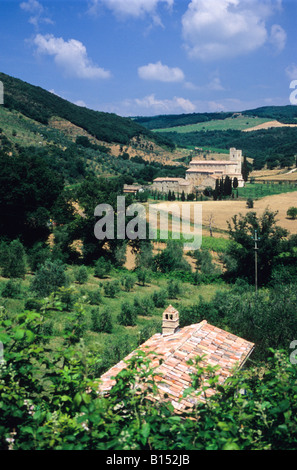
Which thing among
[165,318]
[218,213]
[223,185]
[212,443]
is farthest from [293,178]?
[212,443]

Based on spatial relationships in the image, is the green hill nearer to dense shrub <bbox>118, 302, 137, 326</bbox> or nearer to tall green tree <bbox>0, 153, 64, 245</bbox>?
tall green tree <bbox>0, 153, 64, 245</bbox>

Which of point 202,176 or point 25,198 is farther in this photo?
point 202,176

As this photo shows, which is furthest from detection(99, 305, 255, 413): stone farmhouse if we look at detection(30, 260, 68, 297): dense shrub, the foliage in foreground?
detection(30, 260, 68, 297): dense shrub

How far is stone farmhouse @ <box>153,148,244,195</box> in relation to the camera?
8638 cm

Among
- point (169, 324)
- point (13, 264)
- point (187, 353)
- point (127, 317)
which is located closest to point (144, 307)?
point (127, 317)

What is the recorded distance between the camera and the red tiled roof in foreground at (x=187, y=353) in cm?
791

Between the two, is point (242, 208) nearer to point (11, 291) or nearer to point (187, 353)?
point (11, 291)

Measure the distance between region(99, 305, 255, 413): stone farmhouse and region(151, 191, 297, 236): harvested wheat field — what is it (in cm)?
4153

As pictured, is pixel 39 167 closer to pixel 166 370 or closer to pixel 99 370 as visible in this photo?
pixel 99 370

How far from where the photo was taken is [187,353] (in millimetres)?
9258

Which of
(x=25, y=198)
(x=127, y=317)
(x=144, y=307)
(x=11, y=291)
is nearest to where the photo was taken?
(x=127, y=317)

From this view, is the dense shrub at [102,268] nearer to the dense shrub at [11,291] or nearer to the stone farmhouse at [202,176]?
the dense shrub at [11,291]

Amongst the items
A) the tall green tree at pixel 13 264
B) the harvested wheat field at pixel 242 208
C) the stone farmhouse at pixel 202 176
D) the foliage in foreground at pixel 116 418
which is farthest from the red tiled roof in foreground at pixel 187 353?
the stone farmhouse at pixel 202 176

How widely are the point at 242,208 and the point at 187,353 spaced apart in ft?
186
